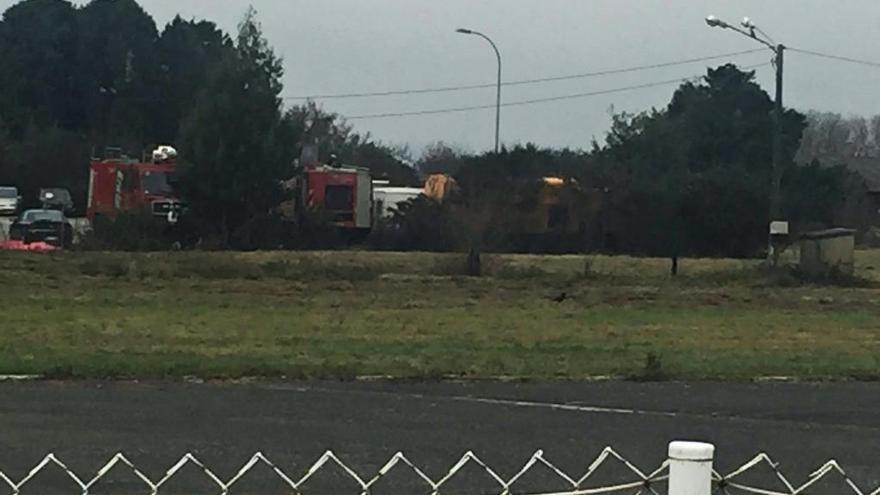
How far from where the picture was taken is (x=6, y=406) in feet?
40.0

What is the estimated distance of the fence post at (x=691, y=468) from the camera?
324 centimetres

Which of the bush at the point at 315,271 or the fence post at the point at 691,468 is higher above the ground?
the fence post at the point at 691,468

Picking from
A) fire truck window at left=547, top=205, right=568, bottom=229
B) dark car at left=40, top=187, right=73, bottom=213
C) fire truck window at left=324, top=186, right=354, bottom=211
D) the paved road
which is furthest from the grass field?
dark car at left=40, top=187, right=73, bottom=213

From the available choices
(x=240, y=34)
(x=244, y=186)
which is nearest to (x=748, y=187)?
(x=244, y=186)

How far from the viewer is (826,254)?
34.6 metres

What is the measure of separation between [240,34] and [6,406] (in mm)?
46616

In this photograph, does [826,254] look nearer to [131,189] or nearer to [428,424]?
[131,189]

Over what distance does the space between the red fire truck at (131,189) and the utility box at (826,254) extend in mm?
19538

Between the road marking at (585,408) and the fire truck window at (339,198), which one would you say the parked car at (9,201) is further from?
the road marking at (585,408)

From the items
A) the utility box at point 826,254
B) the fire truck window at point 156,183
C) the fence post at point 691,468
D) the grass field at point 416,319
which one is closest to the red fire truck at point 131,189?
the fire truck window at point 156,183

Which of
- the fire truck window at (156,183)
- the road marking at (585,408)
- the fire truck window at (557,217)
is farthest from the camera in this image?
the fire truck window at (557,217)

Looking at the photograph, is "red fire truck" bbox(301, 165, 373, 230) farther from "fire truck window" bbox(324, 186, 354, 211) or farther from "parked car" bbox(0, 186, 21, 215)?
"parked car" bbox(0, 186, 21, 215)

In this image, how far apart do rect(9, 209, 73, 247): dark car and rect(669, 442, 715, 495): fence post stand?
4060cm

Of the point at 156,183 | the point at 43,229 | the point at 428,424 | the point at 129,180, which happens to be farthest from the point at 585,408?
the point at 156,183
